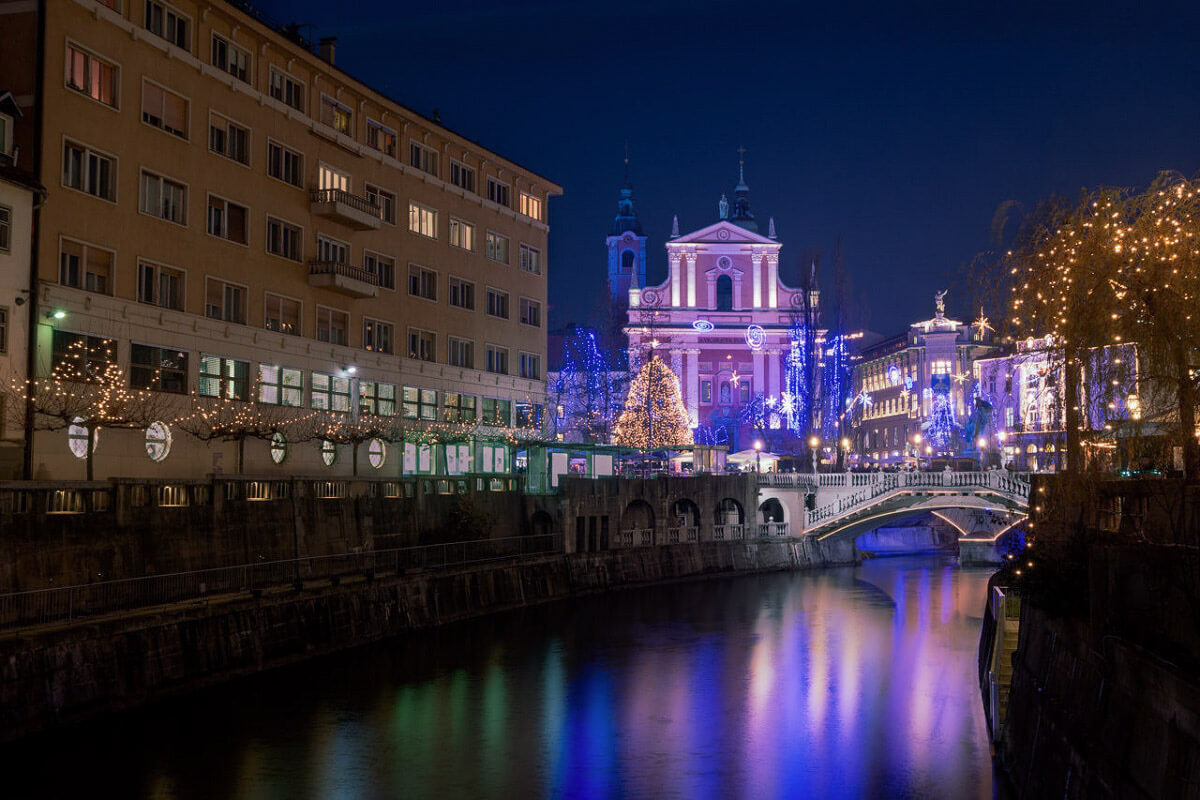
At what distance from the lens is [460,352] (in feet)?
202

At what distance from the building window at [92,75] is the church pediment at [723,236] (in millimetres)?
89642

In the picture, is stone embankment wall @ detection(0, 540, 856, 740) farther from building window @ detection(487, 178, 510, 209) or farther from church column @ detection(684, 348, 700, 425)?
church column @ detection(684, 348, 700, 425)

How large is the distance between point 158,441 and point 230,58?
14.7 metres

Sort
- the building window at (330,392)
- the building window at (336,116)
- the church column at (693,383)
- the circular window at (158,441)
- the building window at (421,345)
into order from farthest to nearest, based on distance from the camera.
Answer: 1. the church column at (693,383)
2. the building window at (421,345)
3. the building window at (336,116)
4. the building window at (330,392)
5. the circular window at (158,441)

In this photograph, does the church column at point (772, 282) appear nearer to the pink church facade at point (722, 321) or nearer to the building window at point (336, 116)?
the pink church facade at point (722, 321)

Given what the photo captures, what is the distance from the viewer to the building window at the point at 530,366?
6706cm

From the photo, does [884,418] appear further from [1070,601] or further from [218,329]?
[1070,601]

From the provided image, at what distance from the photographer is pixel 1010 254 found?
86.1ft

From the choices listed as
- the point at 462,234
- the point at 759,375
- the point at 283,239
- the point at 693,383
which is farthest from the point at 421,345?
the point at 759,375

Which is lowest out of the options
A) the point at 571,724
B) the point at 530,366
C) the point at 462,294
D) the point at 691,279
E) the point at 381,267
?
the point at 571,724

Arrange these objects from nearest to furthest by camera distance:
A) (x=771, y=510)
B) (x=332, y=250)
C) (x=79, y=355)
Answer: (x=79, y=355) → (x=332, y=250) → (x=771, y=510)

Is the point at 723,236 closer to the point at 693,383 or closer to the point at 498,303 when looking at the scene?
the point at 693,383

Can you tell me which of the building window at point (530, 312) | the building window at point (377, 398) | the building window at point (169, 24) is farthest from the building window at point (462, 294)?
the building window at point (169, 24)

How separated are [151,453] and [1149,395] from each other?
30.7 meters
